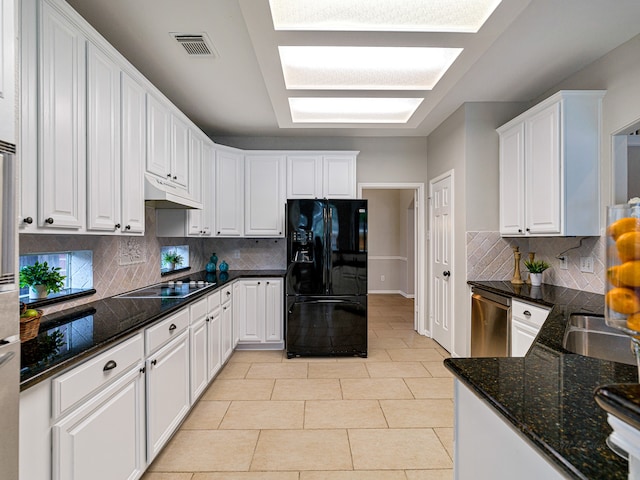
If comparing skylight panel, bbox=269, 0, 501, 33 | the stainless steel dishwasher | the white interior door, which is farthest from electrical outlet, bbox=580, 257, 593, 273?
skylight panel, bbox=269, 0, 501, 33

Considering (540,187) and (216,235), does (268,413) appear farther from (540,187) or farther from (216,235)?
(540,187)

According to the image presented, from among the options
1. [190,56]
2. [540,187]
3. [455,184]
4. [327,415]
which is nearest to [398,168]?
[455,184]

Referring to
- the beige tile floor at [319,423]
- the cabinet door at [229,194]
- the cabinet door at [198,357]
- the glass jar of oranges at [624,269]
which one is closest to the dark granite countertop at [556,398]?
the glass jar of oranges at [624,269]

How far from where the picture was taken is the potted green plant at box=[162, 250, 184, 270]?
12.1 feet

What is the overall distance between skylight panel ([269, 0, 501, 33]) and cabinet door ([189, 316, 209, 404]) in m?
2.19

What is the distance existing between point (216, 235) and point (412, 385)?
271cm

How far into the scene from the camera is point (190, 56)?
267cm

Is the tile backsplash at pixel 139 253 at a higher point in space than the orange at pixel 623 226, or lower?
lower

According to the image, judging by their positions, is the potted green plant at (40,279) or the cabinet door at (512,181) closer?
the potted green plant at (40,279)

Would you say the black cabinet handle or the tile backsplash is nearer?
the black cabinet handle

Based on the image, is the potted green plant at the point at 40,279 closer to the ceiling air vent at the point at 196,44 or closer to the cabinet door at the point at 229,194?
the ceiling air vent at the point at 196,44

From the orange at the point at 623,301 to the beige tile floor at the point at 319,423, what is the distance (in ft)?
6.01

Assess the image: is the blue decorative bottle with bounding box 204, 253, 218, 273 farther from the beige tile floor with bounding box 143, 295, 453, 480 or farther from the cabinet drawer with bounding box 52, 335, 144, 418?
the cabinet drawer with bounding box 52, 335, 144, 418

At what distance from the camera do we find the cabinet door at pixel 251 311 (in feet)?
13.4
